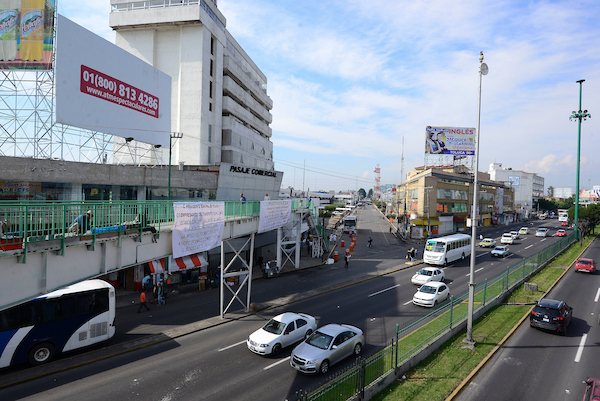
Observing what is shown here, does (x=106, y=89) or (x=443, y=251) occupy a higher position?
(x=106, y=89)

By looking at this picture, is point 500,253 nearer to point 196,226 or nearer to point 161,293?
point 161,293

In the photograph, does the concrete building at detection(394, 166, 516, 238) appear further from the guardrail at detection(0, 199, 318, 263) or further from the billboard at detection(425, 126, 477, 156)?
the guardrail at detection(0, 199, 318, 263)

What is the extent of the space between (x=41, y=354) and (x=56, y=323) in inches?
48.2

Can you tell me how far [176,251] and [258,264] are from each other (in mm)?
20799

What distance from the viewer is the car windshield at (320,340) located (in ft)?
41.8

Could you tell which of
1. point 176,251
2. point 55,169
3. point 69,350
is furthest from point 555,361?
point 55,169

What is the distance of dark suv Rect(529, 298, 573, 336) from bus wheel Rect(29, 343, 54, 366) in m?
21.7

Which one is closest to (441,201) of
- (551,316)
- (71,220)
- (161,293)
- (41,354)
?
(551,316)

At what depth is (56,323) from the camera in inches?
535

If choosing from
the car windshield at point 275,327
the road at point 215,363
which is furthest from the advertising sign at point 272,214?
the car windshield at point 275,327

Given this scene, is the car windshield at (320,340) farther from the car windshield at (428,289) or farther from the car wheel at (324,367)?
the car windshield at (428,289)

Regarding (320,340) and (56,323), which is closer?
(320,340)

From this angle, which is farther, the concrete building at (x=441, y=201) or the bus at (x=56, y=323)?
the concrete building at (x=441, y=201)

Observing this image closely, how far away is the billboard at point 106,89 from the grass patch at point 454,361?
29226mm
